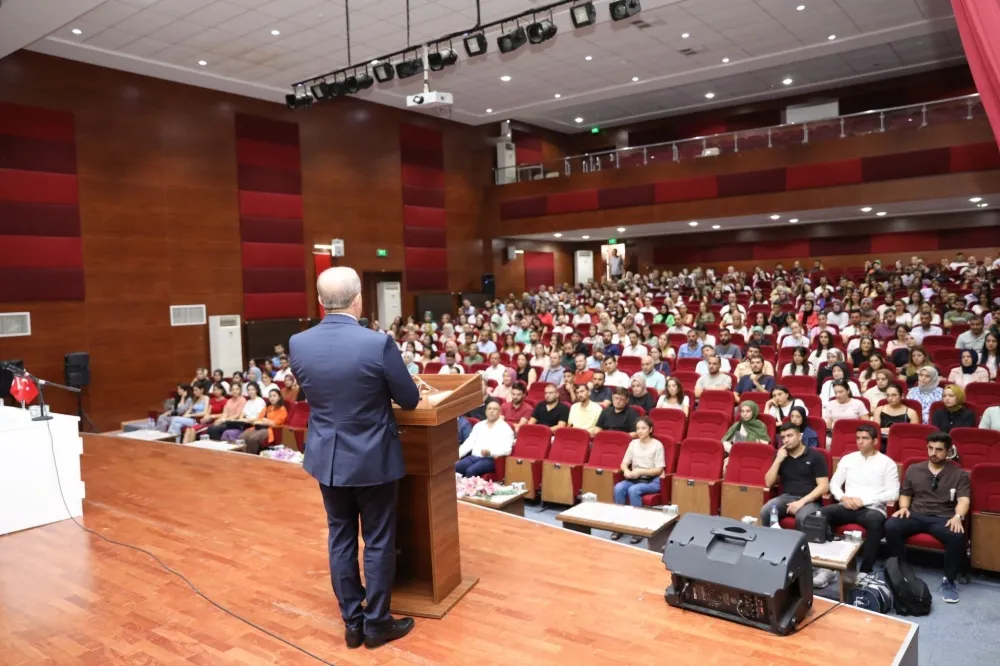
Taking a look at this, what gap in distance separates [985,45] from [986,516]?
2.71m

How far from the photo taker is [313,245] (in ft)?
37.2

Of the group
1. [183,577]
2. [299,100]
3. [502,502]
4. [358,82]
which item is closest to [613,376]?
[502,502]

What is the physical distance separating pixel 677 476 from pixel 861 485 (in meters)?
1.04

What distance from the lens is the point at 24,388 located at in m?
3.67

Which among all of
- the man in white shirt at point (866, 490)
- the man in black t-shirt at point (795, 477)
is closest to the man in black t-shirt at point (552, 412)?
the man in black t-shirt at point (795, 477)

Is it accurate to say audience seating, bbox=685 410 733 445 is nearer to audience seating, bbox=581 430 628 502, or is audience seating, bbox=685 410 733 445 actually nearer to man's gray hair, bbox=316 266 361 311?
audience seating, bbox=581 430 628 502

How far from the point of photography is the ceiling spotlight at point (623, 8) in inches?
245

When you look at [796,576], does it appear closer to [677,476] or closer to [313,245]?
[677,476]

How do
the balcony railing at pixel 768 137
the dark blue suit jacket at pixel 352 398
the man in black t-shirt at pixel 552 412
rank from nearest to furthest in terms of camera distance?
the dark blue suit jacket at pixel 352 398 → the man in black t-shirt at pixel 552 412 → the balcony railing at pixel 768 137

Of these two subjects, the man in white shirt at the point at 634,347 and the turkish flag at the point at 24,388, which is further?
the man in white shirt at the point at 634,347

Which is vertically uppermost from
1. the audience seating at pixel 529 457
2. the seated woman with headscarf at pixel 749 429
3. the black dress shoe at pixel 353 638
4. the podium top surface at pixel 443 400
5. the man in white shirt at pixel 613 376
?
the podium top surface at pixel 443 400

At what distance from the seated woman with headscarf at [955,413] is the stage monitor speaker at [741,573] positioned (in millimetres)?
2828

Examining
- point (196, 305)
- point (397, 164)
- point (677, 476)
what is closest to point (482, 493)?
point (677, 476)

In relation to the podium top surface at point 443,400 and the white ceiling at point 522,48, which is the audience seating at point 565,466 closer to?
the podium top surface at point 443,400
